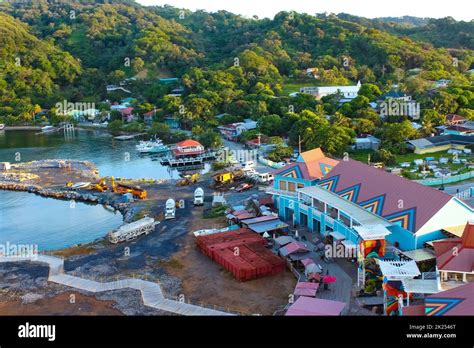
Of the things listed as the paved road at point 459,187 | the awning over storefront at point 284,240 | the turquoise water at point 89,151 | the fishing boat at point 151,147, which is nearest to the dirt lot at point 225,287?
the awning over storefront at point 284,240

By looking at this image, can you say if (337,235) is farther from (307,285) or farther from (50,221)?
(50,221)

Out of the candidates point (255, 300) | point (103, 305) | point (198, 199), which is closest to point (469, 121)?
point (198, 199)

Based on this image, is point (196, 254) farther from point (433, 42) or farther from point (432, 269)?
point (433, 42)

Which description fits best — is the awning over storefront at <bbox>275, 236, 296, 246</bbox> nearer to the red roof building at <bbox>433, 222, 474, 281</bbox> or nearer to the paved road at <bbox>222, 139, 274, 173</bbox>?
the red roof building at <bbox>433, 222, 474, 281</bbox>

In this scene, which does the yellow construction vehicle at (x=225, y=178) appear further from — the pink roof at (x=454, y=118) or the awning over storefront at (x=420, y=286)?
the pink roof at (x=454, y=118)

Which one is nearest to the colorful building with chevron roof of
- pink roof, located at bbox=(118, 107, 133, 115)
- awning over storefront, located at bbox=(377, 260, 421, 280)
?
awning over storefront, located at bbox=(377, 260, 421, 280)
